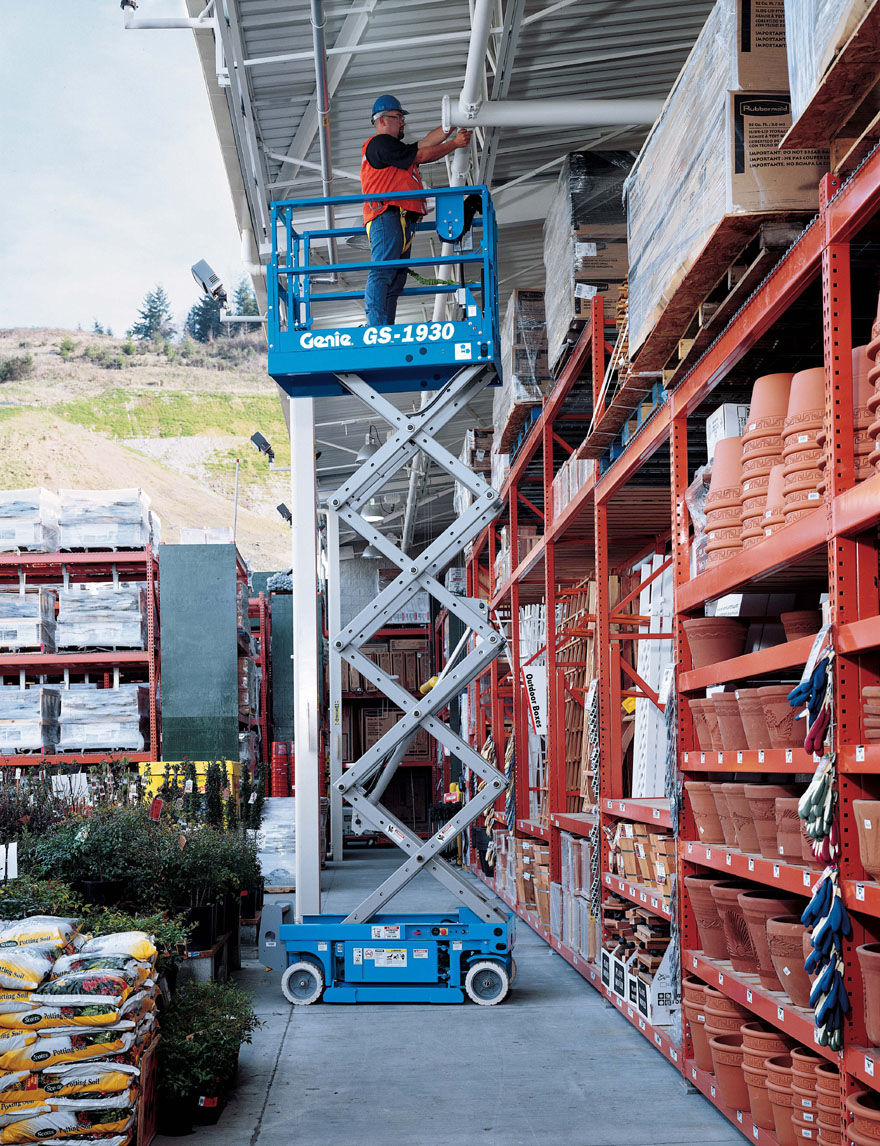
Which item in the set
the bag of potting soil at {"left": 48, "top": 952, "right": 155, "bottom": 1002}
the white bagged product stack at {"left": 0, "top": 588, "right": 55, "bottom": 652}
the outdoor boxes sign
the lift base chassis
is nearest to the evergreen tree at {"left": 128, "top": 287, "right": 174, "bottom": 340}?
the white bagged product stack at {"left": 0, "top": 588, "right": 55, "bottom": 652}

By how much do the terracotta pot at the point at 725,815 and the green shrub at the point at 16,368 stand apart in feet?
284

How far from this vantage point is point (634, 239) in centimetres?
591

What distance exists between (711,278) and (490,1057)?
4.28 metres

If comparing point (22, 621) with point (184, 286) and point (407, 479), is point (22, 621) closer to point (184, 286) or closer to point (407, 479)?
point (407, 479)

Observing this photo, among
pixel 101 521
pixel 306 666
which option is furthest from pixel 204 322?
pixel 306 666

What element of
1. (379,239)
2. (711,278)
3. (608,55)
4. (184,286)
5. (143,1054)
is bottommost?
(143,1054)

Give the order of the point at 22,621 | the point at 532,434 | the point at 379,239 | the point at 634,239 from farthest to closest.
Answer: the point at 22,621
the point at 532,434
the point at 379,239
the point at 634,239

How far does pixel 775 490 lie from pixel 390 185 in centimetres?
447

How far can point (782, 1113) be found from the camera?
13.9 feet

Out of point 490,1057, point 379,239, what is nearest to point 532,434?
point 379,239

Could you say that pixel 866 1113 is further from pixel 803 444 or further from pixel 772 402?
pixel 772 402

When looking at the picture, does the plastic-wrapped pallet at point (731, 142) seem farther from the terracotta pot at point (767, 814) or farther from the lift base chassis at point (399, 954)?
the lift base chassis at point (399, 954)

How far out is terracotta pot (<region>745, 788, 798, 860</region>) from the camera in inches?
181

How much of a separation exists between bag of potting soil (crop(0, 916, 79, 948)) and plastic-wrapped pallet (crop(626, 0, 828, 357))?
378cm
